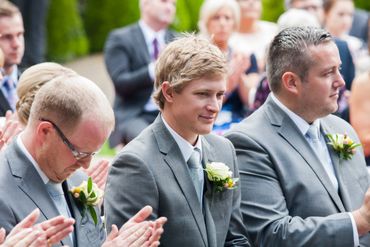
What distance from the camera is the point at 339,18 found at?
11.7 m

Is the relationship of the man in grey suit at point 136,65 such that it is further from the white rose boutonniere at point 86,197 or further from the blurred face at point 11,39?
the white rose boutonniere at point 86,197

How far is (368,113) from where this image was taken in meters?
7.58

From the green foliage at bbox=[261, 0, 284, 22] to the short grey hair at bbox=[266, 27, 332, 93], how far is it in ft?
31.9

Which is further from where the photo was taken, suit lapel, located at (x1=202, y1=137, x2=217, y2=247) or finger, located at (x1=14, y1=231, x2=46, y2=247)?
suit lapel, located at (x1=202, y1=137, x2=217, y2=247)

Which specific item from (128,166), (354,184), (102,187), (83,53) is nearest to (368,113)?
(354,184)

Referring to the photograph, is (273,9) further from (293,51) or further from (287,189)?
(287,189)

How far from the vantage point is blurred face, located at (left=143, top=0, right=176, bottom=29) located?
9.74 metres

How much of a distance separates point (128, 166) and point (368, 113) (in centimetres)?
319

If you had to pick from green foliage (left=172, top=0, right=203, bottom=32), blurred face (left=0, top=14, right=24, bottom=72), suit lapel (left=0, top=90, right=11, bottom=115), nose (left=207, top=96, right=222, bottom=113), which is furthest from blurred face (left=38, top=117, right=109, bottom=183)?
green foliage (left=172, top=0, right=203, bottom=32)

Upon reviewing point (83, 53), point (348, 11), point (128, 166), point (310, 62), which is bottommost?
point (83, 53)

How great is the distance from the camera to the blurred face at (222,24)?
9.57m

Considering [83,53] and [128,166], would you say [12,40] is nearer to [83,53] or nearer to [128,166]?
[128,166]

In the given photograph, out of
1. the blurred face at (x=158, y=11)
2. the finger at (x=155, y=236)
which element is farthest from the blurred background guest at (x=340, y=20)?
the finger at (x=155, y=236)

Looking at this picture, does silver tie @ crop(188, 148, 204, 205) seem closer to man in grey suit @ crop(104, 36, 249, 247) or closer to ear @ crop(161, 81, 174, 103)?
man in grey suit @ crop(104, 36, 249, 247)
